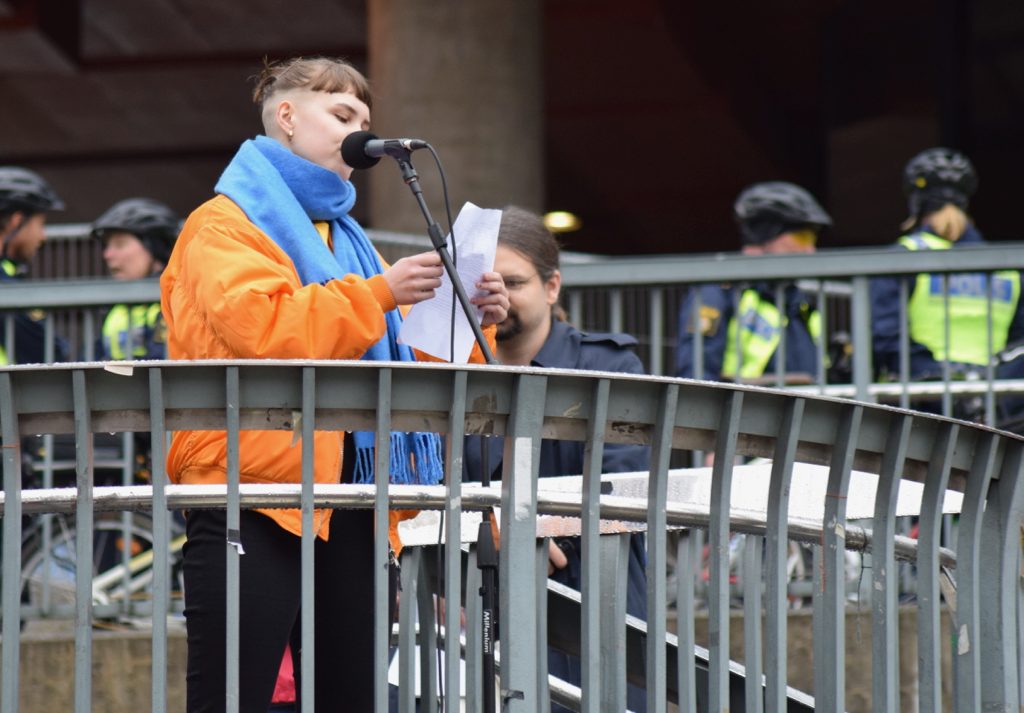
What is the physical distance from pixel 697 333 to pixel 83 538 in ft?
15.1

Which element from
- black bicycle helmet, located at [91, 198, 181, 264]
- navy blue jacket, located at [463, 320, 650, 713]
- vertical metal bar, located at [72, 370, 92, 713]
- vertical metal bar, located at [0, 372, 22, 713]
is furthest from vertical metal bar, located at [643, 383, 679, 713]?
black bicycle helmet, located at [91, 198, 181, 264]

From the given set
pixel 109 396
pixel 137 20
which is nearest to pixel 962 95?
pixel 137 20

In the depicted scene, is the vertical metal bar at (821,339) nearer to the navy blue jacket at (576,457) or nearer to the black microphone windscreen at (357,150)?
the navy blue jacket at (576,457)

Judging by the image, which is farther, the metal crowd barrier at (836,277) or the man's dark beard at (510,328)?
the metal crowd barrier at (836,277)

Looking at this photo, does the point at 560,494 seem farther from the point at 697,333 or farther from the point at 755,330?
the point at 755,330

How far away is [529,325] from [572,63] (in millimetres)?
16162

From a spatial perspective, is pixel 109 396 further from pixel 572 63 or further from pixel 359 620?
pixel 572 63

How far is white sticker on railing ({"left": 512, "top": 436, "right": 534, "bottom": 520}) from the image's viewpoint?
9.86ft

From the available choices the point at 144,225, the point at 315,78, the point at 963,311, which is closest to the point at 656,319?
the point at 963,311

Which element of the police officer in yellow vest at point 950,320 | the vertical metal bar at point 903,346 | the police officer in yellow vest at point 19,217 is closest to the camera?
the vertical metal bar at point 903,346

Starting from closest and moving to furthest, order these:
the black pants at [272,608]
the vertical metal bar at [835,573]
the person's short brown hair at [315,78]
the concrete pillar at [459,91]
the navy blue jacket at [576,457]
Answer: the vertical metal bar at [835,573]
the black pants at [272,608]
the person's short brown hair at [315,78]
the navy blue jacket at [576,457]
the concrete pillar at [459,91]

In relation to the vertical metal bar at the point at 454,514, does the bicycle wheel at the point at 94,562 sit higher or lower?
lower

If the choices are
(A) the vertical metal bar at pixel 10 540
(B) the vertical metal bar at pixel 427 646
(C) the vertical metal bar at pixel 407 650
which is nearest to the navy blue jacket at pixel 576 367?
(B) the vertical metal bar at pixel 427 646

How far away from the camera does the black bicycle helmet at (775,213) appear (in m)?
8.71
